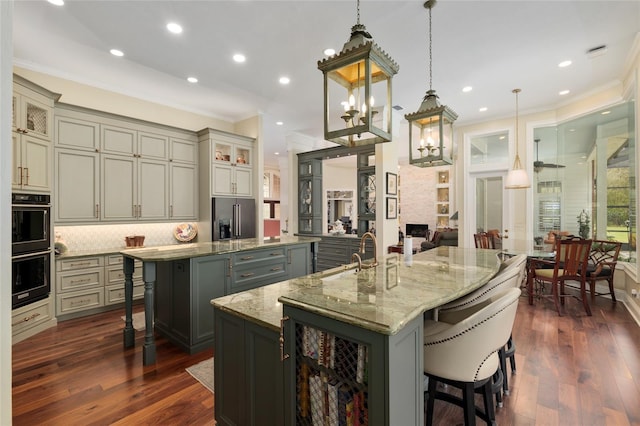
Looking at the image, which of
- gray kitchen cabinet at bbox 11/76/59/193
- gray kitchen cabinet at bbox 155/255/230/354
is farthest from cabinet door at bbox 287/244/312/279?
gray kitchen cabinet at bbox 11/76/59/193

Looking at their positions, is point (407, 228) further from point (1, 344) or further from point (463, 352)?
point (1, 344)

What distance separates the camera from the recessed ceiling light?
9.69 feet

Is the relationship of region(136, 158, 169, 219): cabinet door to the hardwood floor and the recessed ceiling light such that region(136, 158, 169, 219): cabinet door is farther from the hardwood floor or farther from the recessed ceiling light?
the recessed ceiling light

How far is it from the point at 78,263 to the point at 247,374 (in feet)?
11.5

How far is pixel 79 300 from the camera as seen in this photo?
12.5 ft

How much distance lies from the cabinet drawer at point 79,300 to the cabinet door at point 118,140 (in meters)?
1.96

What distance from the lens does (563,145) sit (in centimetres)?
556

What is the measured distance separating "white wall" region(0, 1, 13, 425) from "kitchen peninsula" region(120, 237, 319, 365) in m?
1.99

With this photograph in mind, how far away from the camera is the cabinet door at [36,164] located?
320 centimetres

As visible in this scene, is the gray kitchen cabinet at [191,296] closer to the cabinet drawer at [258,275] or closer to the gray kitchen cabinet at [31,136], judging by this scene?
the cabinet drawer at [258,275]

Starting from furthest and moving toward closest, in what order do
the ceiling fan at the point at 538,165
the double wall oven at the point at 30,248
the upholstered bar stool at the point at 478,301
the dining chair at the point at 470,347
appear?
the ceiling fan at the point at 538,165 → the double wall oven at the point at 30,248 → the upholstered bar stool at the point at 478,301 → the dining chair at the point at 470,347

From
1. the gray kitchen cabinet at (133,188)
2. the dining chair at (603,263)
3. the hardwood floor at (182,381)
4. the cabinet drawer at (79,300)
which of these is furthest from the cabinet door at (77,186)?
the dining chair at (603,263)

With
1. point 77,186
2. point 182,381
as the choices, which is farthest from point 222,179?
point 182,381

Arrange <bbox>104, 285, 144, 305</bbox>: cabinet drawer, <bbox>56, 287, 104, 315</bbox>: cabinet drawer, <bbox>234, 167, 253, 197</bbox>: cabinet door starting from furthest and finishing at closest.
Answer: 1. <bbox>234, 167, 253, 197</bbox>: cabinet door
2. <bbox>104, 285, 144, 305</bbox>: cabinet drawer
3. <bbox>56, 287, 104, 315</bbox>: cabinet drawer
